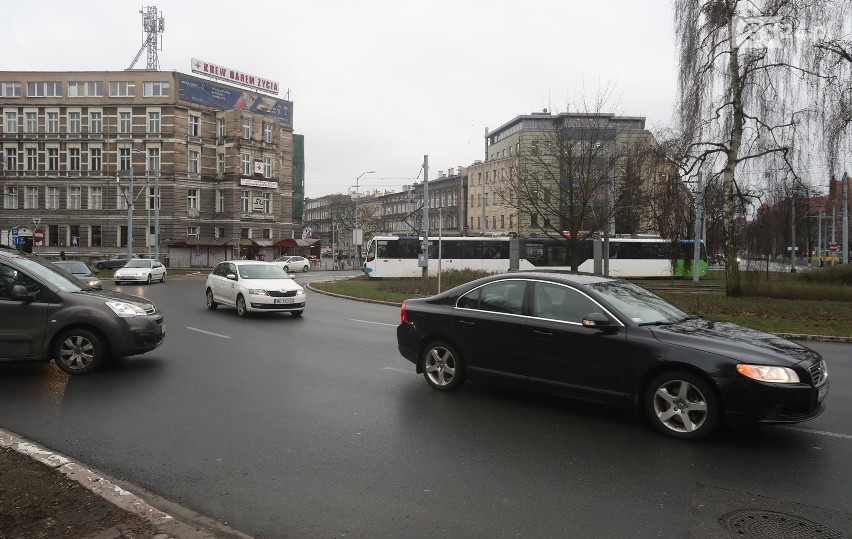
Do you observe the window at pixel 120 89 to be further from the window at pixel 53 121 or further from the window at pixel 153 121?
the window at pixel 53 121

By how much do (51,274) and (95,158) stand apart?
62450mm

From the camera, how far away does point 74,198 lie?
63250 millimetres

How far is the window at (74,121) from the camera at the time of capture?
206 ft

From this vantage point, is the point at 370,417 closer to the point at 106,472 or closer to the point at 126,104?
the point at 106,472

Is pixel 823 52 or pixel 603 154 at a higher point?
pixel 823 52

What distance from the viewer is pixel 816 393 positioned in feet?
18.0

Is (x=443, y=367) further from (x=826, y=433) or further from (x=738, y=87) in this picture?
(x=738, y=87)

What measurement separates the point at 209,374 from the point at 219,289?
10090 mm

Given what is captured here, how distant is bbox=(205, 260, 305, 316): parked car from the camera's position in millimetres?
16609

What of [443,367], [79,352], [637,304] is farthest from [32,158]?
[637,304]

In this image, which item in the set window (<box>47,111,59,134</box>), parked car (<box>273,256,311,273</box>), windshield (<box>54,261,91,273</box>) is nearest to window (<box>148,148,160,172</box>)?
window (<box>47,111,59,134</box>)

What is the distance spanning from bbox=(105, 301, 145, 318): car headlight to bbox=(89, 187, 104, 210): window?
6131 cm

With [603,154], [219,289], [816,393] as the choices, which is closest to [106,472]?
[816,393]

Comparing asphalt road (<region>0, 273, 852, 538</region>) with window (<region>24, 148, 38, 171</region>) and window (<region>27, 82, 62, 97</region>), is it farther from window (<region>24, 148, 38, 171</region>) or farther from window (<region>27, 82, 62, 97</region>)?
window (<region>27, 82, 62, 97</region>)
